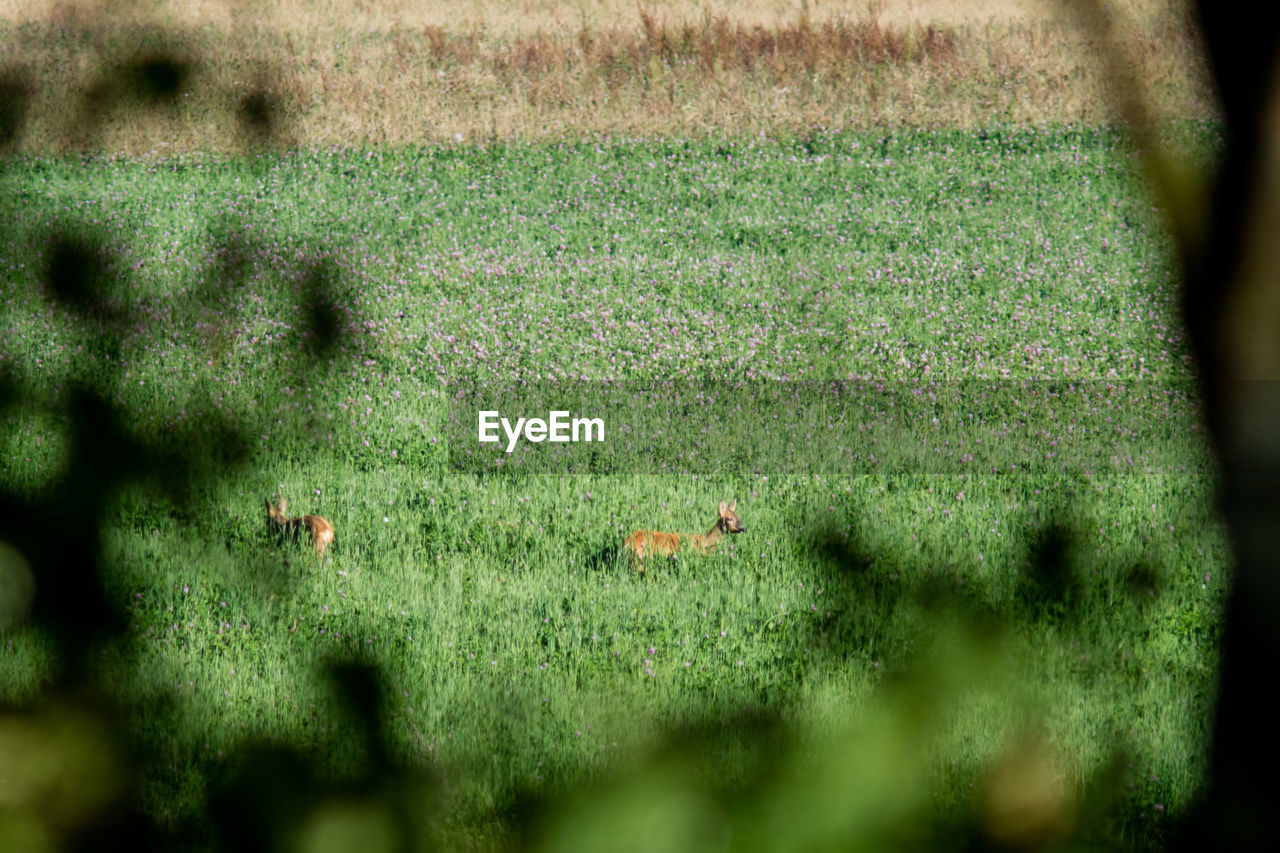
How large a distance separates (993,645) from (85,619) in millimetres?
4098

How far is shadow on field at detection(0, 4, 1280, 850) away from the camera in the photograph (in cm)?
192

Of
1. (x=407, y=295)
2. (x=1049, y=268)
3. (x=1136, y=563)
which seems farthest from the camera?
(x=1049, y=268)

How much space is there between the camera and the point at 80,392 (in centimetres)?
527

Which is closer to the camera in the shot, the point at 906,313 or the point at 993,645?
the point at 993,645

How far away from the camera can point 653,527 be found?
665cm

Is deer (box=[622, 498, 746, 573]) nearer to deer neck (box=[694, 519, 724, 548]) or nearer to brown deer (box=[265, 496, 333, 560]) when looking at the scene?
deer neck (box=[694, 519, 724, 548])

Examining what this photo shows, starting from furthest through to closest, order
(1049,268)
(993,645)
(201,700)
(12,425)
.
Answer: (1049,268) < (12,425) < (201,700) < (993,645)

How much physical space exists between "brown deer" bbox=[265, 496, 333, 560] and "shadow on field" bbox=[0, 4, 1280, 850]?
0.53 m

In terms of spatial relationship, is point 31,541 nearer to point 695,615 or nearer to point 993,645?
point 695,615

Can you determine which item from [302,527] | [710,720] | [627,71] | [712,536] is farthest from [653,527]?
[627,71]

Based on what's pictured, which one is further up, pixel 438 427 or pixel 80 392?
pixel 80 392

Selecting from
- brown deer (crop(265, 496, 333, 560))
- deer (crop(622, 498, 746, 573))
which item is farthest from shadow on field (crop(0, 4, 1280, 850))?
deer (crop(622, 498, 746, 573))

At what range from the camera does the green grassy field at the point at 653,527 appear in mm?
3197

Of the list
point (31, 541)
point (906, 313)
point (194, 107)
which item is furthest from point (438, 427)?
point (194, 107)
